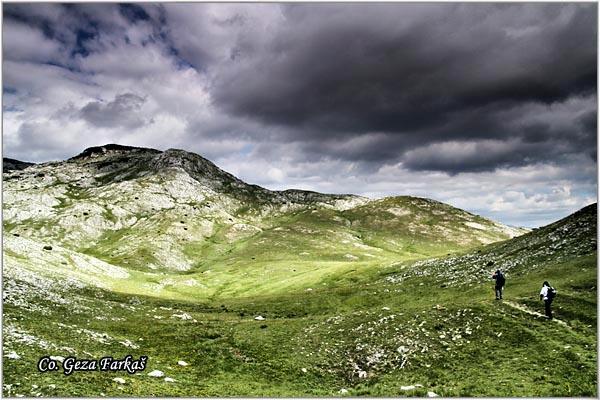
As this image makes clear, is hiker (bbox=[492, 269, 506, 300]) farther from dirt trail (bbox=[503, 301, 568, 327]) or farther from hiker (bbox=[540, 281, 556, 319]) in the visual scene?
hiker (bbox=[540, 281, 556, 319])

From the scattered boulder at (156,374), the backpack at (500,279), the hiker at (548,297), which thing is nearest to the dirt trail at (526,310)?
the hiker at (548,297)

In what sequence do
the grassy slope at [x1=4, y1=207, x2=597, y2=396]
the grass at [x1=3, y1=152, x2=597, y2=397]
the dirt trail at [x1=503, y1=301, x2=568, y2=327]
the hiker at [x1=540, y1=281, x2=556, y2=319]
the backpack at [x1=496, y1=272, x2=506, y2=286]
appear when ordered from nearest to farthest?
1. the grassy slope at [x1=4, y1=207, x2=597, y2=396]
2. the grass at [x1=3, y1=152, x2=597, y2=397]
3. the dirt trail at [x1=503, y1=301, x2=568, y2=327]
4. the hiker at [x1=540, y1=281, x2=556, y2=319]
5. the backpack at [x1=496, y1=272, x2=506, y2=286]

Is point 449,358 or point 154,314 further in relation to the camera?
point 154,314

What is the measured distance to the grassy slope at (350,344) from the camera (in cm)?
2584

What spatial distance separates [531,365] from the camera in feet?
92.6

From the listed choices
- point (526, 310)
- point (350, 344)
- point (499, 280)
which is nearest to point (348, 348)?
point (350, 344)

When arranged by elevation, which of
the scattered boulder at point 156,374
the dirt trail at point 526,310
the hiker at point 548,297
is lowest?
the scattered boulder at point 156,374

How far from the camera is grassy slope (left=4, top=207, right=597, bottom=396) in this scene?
25.8 m

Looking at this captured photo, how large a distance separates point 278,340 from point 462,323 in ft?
60.3

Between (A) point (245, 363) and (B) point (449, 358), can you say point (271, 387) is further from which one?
(B) point (449, 358)

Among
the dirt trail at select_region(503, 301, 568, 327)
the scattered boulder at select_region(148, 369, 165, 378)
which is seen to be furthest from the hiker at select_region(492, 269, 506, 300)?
the scattered boulder at select_region(148, 369, 165, 378)

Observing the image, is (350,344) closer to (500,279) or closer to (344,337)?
(344,337)

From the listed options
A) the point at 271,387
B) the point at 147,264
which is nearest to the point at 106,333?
the point at 271,387

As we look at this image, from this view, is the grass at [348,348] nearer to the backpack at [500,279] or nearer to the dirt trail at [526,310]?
the dirt trail at [526,310]
